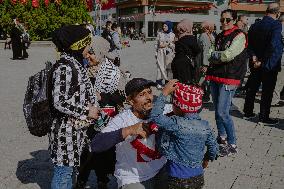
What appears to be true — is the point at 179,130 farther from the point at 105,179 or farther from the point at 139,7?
the point at 139,7

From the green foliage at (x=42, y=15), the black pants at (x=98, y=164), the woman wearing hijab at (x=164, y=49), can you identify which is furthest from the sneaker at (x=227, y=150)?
the green foliage at (x=42, y=15)

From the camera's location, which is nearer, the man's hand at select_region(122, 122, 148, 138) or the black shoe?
the man's hand at select_region(122, 122, 148, 138)

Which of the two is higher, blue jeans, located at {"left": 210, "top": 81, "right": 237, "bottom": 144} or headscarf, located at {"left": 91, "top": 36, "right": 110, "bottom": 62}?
headscarf, located at {"left": 91, "top": 36, "right": 110, "bottom": 62}

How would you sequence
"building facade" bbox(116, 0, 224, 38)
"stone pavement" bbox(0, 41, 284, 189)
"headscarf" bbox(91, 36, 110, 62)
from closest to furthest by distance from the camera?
1. "headscarf" bbox(91, 36, 110, 62)
2. "stone pavement" bbox(0, 41, 284, 189)
3. "building facade" bbox(116, 0, 224, 38)

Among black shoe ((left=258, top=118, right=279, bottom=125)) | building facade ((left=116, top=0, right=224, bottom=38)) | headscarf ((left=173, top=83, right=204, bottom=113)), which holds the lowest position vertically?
black shoe ((left=258, top=118, right=279, bottom=125))

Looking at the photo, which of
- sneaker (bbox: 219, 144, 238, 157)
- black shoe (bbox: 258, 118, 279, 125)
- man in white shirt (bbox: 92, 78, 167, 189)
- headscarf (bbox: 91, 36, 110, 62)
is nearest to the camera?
man in white shirt (bbox: 92, 78, 167, 189)

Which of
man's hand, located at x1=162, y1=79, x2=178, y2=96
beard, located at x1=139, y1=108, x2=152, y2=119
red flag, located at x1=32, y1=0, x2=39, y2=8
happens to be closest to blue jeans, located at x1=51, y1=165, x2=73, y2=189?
beard, located at x1=139, y1=108, x2=152, y2=119

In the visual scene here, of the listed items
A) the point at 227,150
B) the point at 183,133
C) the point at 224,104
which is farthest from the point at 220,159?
the point at 183,133

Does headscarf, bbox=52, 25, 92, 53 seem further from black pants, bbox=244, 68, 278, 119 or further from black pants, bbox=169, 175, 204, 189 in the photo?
black pants, bbox=244, 68, 278, 119

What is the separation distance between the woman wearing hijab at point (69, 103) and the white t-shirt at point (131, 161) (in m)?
0.25

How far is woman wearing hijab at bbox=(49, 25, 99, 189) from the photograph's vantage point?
3145mm

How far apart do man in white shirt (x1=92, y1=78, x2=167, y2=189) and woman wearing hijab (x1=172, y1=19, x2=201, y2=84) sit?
2.43 m

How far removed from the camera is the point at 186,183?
2.96 metres

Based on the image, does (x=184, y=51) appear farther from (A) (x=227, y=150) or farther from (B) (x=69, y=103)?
(B) (x=69, y=103)
